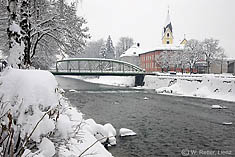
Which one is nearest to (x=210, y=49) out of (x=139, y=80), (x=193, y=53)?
(x=193, y=53)

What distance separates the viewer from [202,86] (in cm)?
2558

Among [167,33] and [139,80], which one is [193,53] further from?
[167,33]

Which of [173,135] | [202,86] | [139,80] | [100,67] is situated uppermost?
[100,67]

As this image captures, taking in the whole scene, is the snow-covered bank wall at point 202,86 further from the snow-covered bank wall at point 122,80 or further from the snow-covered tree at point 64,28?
the snow-covered tree at point 64,28

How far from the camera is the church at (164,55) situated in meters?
53.3

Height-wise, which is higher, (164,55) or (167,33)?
(167,33)

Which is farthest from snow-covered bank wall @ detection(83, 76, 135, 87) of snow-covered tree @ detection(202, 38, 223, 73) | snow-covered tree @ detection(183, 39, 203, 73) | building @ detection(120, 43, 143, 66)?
building @ detection(120, 43, 143, 66)

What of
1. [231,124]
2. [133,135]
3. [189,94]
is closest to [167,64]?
[189,94]

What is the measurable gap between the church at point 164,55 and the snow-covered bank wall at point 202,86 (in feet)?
67.8

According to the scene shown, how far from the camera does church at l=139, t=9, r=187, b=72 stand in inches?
2099

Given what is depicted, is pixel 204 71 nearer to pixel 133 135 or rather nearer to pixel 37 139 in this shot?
pixel 133 135

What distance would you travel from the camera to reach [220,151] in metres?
7.21

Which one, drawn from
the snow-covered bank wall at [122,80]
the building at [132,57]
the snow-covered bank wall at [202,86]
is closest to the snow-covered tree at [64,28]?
the snow-covered bank wall at [202,86]

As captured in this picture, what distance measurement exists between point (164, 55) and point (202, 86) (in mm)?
28605
